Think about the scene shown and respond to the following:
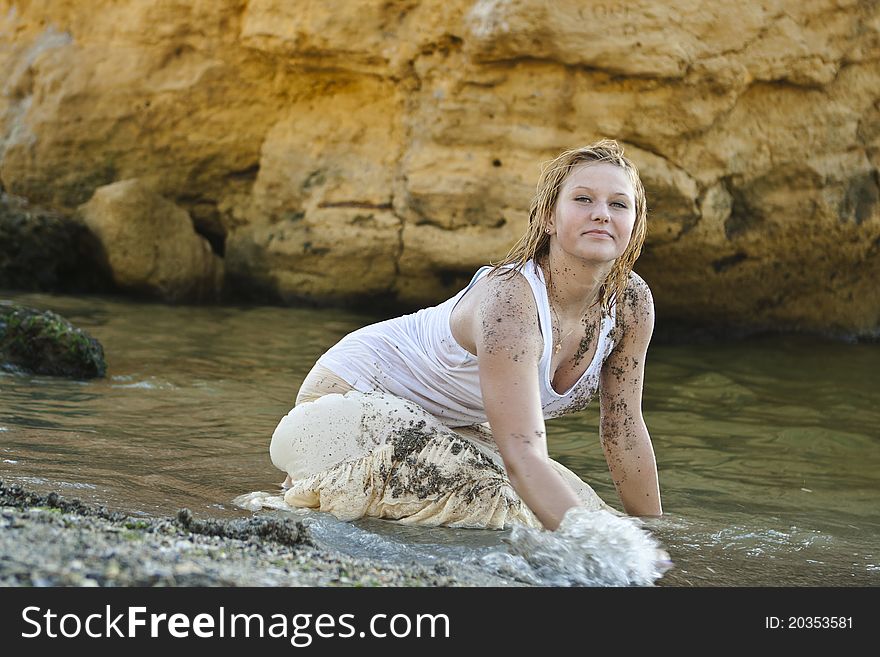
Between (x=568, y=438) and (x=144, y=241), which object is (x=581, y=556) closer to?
(x=568, y=438)

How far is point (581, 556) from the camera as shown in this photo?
3.01 m

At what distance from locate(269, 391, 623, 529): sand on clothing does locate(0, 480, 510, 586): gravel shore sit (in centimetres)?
51

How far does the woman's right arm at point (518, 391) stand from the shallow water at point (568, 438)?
0.26 m

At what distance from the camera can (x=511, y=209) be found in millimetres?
8102

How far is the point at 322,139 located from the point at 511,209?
6.46ft

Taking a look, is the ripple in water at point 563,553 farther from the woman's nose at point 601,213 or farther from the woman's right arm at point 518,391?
the woman's nose at point 601,213

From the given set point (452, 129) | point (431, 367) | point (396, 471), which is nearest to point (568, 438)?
point (431, 367)

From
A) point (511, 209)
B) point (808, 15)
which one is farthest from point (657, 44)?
point (511, 209)

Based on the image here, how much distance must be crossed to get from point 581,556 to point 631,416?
958 millimetres

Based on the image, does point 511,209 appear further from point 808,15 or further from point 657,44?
point 808,15

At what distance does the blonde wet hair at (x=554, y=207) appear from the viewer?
3527 millimetres

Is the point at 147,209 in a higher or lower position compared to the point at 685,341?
higher

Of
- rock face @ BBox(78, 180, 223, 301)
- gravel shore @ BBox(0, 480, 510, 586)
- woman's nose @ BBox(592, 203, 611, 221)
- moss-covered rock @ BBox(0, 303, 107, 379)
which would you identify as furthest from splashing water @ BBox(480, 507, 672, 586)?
rock face @ BBox(78, 180, 223, 301)
